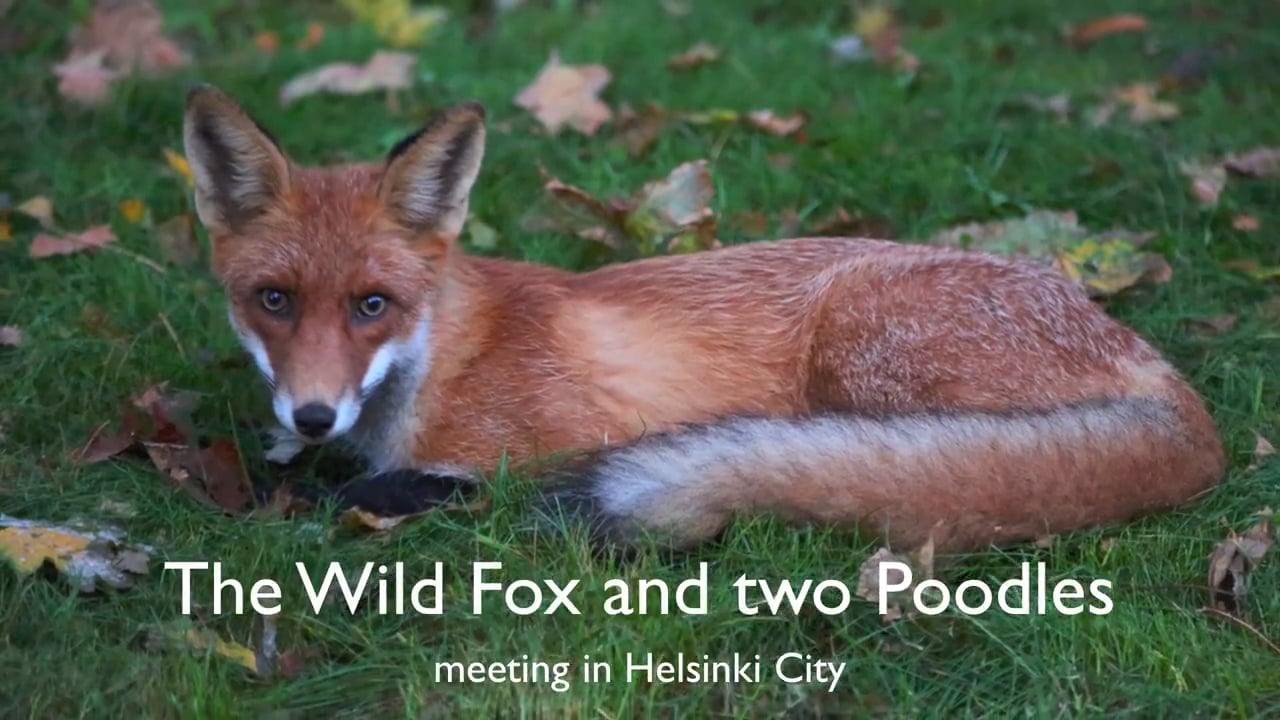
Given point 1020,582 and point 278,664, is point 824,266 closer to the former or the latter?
point 1020,582

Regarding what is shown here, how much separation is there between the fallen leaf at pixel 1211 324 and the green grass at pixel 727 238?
5cm

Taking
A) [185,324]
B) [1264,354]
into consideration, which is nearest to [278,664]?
[185,324]

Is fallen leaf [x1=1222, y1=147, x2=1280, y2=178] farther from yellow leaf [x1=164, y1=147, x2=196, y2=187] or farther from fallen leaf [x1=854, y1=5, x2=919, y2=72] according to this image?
yellow leaf [x1=164, y1=147, x2=196, y2=187]

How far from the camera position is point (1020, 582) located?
3418 millimetres

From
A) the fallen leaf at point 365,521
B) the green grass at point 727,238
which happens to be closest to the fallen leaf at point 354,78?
the green grass at point 727,238

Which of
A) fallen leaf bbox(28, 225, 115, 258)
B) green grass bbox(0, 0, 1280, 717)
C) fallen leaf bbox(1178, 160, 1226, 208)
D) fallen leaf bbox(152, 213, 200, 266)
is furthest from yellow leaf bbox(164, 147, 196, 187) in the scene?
fallen leaf bbox(1178, 160, 1226, 208)

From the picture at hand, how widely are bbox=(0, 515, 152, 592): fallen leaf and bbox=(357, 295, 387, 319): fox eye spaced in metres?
0.84

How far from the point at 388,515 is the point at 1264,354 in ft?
9.36

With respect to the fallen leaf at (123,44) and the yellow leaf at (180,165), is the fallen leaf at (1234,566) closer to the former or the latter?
the yellow leaf at (180,165)

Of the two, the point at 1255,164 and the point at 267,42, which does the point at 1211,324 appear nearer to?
the point at 1255,164

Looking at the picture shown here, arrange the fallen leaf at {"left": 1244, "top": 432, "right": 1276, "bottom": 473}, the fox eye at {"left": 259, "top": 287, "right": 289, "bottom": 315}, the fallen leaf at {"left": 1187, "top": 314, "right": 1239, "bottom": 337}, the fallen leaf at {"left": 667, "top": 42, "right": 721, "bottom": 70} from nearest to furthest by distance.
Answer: the fox eye at {"left": 259, "top": 287, "right": 289, "bottom": 315} < the fallen leaf at {"left": 1244, "top": 432, "right": 1276, "bottom": 473} < the fallen leaf at {"left": 1187, "top": 314, "right": 1239, "bottom": 337} < the fallen leaf at {"left": 667, "top": 42, "right": 721, "bottom": 70}

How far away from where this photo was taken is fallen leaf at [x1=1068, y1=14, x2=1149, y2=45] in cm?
813

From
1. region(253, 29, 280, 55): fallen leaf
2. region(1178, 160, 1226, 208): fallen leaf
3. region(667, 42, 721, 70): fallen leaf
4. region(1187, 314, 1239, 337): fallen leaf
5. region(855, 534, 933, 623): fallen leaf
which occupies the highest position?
region(855, 534, 933, 623): fallen leaf

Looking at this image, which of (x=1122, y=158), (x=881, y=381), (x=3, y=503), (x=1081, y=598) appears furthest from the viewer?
(x=1122, y=158)
